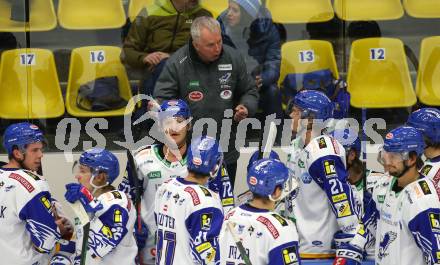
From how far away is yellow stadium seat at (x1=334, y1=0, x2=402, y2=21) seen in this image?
988 cm

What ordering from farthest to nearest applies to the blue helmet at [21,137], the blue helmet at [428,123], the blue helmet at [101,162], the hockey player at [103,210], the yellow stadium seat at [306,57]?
1. the yellow stadium seat at [306,57]
2. the blue helmet at [21,137]
3. the blue helmet at [428,123]
4. the blue helmet at [101,162]
5. the hockey player at [103,210]

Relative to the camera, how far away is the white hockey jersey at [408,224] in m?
6.82

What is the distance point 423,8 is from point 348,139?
7.60ft

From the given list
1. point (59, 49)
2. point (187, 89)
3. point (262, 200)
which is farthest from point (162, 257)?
point (59, 49)

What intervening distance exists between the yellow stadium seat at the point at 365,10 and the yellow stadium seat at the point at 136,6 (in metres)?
1.55

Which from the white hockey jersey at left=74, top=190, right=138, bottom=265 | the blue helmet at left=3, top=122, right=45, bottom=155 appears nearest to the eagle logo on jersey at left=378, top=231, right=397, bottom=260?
the white hockey jersey at left=74, top=190, right=138, bottom=265

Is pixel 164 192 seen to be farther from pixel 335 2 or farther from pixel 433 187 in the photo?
pixel 335 2

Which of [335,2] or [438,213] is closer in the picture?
[438,213]

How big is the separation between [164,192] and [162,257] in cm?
40

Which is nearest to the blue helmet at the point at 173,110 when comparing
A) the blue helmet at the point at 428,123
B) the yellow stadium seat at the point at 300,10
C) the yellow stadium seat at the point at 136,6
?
the blue helmet at the point at 428,123

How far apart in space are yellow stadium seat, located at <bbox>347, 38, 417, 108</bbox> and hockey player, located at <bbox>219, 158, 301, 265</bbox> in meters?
3.15

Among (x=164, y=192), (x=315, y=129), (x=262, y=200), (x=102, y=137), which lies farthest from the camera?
(x=102, y=137)

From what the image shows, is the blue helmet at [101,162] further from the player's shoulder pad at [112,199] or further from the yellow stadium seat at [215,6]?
the yellow stadium seat at [215,6]

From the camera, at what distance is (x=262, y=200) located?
6742 mm
